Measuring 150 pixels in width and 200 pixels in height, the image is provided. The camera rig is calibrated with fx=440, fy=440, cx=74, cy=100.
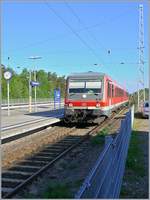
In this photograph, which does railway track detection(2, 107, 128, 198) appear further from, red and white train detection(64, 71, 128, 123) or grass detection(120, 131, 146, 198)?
red and white train detection(64, 71, 128, 123)

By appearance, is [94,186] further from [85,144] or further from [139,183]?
[85,144]

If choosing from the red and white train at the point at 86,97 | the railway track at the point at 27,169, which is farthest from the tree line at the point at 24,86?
the railway track at the point at 27,169

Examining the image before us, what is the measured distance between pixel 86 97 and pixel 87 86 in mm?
619

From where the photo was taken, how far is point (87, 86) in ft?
74.7

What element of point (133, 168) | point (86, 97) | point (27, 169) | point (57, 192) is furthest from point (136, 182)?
point (86, 97)

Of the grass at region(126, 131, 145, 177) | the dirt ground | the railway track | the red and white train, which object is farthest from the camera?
the red and white train

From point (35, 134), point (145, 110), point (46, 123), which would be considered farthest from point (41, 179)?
point (145, 110)

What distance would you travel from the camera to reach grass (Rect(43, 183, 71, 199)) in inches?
300

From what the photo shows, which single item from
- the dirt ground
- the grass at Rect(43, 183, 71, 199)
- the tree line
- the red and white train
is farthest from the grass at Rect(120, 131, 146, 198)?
the tree line

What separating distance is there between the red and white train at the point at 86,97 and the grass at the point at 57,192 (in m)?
13.8

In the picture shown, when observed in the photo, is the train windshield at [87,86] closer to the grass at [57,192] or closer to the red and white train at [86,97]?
the red and white train at [86,97]

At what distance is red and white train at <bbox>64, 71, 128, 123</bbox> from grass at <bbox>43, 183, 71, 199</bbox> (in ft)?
45.2

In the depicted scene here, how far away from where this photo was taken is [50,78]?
482 feet

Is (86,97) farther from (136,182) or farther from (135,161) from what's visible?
(136,182)
